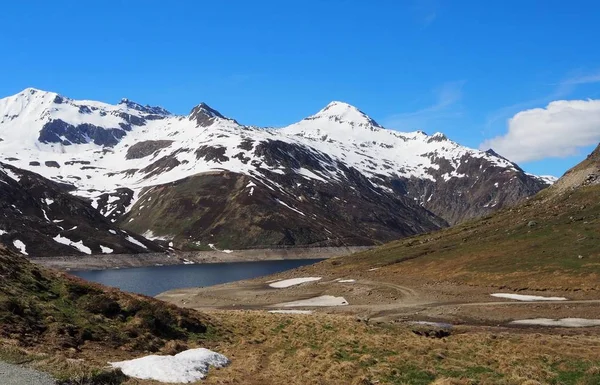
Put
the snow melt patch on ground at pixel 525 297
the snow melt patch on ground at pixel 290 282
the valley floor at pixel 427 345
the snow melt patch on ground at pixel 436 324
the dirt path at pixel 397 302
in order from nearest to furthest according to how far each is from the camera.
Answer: the valley floor at pixel 427 345
the snow melt patch on ground at pixel 436 324
the dirt path at pixel 397 302
the snow melt patch on ground at pixel 525 297
the snow melt patch on ground at pixel 290 282

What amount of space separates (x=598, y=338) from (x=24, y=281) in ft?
142

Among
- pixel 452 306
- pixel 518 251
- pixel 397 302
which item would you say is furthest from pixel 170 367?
pixel 518 251

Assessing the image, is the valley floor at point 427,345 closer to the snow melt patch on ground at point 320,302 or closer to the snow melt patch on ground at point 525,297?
the snow melt patch on ground at point 525,297

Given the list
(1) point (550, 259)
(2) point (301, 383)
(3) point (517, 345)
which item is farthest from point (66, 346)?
(1) point (550, 259)

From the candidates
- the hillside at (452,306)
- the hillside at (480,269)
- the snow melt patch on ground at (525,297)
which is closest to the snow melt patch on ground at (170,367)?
the hillside at (452,306)

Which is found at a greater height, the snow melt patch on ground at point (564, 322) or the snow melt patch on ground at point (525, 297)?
the snow melt patch on ground at point (525, 297)

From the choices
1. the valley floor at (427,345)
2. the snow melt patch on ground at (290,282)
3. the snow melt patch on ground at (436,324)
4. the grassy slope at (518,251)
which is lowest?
the snow melt patch on ground at (436,324)

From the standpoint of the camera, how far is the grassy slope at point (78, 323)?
2460 cm

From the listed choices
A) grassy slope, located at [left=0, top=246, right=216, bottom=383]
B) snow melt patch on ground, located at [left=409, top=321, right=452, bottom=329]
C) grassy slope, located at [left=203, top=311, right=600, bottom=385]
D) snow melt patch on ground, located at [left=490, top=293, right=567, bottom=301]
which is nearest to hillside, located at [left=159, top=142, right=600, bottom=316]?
snow melt patch on ground, located at [left=490, top=293, right=567, bottom=301]

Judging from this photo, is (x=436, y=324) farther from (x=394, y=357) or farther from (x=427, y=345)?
(x=394, y=357)

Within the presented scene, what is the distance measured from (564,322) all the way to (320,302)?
38380 millimetres

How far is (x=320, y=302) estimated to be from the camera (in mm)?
80250

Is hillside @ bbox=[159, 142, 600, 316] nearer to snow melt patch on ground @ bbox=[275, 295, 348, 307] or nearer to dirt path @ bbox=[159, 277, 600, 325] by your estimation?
dirt path @ bbox=[159, 277, 600, 325]

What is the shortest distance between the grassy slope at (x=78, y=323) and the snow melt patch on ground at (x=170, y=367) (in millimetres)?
1509
